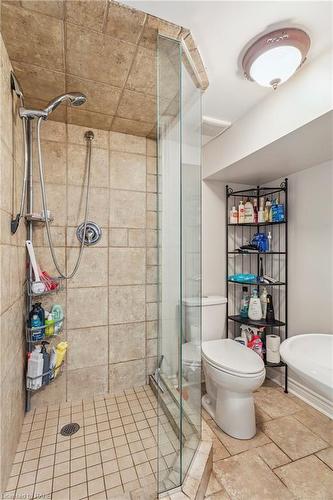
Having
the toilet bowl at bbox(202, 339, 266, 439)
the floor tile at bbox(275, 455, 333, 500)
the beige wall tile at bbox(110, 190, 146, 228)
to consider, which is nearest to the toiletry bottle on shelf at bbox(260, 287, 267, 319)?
the toilet bowl at bbox(202, 339, 266, 439)

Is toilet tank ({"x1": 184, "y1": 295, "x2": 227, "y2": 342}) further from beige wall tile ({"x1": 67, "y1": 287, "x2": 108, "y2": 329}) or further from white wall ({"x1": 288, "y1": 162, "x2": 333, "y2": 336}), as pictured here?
beige wall tile ({"x1": 67, "y1": 287, "x2": 108, "y2": 329})

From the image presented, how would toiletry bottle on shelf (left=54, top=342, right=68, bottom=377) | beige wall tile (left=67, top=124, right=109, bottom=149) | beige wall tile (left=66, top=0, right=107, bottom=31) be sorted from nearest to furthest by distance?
1. beige wall tile (left=66, top=0, right=107, bottom=31)
2. toiletry bottle on shelf (left=54, top=342, right=68, bottom=377)
3. beige wall tile (left=67, top=124, right=109, bottom=149)

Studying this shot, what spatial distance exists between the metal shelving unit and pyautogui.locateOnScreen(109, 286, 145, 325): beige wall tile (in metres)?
0.86

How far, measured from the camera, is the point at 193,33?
1124 millimetres

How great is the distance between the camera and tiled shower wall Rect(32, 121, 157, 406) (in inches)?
70.6

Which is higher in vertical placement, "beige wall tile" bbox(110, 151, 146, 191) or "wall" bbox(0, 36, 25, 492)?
Result: "beige wall tile" bbox(110, 151, 146, 191)

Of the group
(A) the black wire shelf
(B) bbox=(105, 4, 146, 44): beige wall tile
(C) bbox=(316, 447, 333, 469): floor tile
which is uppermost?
(B) bbox=(105, 4, 146, 44): beige wall tile

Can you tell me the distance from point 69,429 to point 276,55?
2.36 metres

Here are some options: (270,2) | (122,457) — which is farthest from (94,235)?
(270,2)

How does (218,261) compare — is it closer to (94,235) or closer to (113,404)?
(94,235)

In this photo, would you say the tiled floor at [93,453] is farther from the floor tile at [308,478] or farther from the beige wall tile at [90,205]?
the beige wall tile at [90,205]

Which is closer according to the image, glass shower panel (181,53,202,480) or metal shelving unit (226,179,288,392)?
glass shower panel (181,53,202,480)

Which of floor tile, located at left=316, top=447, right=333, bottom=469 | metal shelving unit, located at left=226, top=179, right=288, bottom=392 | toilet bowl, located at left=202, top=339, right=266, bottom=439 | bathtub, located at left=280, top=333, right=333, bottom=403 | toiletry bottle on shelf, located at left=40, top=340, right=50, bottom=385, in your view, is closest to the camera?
bathtub, located at left=280, top=333, right=333, bottom=403

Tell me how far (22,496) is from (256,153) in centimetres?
227
